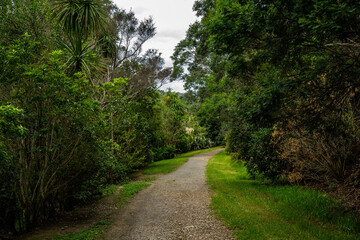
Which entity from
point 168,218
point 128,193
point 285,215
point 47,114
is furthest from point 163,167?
point 47,114

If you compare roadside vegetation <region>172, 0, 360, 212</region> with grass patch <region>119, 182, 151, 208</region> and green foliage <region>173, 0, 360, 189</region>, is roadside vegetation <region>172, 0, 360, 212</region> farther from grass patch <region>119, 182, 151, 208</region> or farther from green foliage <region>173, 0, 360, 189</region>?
grass patch <region>119, 182, 151, 208</region>

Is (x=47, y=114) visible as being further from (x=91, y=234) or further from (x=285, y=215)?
(x=285, y=215)

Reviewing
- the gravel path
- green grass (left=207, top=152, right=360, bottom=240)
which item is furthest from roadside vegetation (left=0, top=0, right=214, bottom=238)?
green grass (left=207, top=152, right=360, bottom=240)

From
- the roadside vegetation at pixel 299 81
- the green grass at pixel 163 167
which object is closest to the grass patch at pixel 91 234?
the roadside vegetation at pixel 299 81

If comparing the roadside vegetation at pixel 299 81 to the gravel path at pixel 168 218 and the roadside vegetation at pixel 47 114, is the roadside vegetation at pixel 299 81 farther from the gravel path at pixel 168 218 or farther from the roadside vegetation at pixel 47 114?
the roadside vegetation at pixel 47 114

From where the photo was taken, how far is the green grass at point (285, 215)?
4.22 metres

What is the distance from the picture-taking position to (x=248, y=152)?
8.93m

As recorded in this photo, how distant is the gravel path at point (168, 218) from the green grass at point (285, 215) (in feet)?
1.48

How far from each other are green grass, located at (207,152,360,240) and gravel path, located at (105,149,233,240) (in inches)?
17.7

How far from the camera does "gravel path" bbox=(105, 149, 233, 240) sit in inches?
182

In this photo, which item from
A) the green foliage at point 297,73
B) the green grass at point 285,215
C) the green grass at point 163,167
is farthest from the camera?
the green grass at point 163,167

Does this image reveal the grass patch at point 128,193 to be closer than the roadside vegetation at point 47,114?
No

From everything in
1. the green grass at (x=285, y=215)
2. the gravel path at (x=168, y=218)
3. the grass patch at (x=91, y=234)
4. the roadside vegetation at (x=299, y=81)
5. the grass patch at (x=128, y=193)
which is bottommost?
the green grass at (x=285, y=215)

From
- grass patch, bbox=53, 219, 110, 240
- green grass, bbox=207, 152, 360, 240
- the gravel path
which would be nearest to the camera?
green grass, bbox=207, 152, 360, 240
